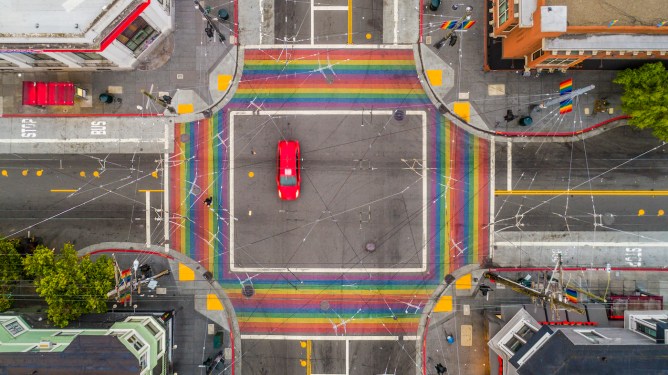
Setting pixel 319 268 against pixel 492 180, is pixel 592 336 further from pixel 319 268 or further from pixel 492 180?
pixel 319 268

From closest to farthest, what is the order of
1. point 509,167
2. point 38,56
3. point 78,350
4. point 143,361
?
1. point 78,350
2. point 143,361
3. point 38,56
4. point 509,167

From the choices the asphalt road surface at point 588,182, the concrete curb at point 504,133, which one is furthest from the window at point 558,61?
the asphalt road surface at point 588,182

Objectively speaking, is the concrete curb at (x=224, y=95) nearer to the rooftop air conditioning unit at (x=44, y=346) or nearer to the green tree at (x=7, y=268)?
the green tree at (x=7, y=268)

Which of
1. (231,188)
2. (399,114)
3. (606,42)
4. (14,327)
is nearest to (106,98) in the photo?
(231,188)

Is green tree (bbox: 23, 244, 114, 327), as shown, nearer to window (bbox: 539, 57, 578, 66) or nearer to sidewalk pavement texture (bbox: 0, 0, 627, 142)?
sidewalk pavement texture (bbox: 0, 0, 627, 142)

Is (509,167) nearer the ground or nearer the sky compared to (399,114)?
nearer the ground

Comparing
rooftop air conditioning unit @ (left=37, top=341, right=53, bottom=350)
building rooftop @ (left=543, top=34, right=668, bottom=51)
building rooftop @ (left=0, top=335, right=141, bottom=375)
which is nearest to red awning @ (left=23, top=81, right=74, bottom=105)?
rooftop air conditioning unit @ (left=37, top=341, right=53, bottom=350)

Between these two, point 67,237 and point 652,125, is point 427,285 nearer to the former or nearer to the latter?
point 652,125
